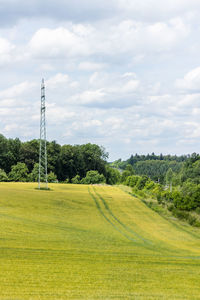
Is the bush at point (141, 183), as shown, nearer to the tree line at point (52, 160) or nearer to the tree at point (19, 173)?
the tree line at point (52, 160)

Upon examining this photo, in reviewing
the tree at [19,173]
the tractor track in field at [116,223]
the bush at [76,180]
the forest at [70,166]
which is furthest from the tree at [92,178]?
the tractor track in field at [116,223]

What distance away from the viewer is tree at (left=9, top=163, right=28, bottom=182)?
12006 cm

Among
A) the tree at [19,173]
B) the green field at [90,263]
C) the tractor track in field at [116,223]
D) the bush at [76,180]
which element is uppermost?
the tree at [19,173]

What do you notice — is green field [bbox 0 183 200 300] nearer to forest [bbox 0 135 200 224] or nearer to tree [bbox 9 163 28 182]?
forest [bbox 0 135 200 224]

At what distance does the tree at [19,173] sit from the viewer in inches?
4727

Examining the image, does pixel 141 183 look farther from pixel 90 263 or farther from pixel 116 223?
pixel 90 263

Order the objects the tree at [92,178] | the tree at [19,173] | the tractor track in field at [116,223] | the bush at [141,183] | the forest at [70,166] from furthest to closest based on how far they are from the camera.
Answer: the bush at [141,183] → the tree at [92,178] → the tree at [19,173] → the forest at [70,166] → the tractor track in field at [116,223]

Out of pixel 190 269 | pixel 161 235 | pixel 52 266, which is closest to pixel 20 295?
pixel 52 266

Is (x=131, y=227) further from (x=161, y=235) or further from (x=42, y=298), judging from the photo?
(x=42, y=298)

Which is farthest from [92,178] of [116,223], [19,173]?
[116,223]

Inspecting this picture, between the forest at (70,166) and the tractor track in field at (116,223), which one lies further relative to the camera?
the forest at (70,166)

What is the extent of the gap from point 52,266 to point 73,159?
440ft

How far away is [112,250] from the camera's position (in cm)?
2356

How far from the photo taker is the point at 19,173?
120750 mm
